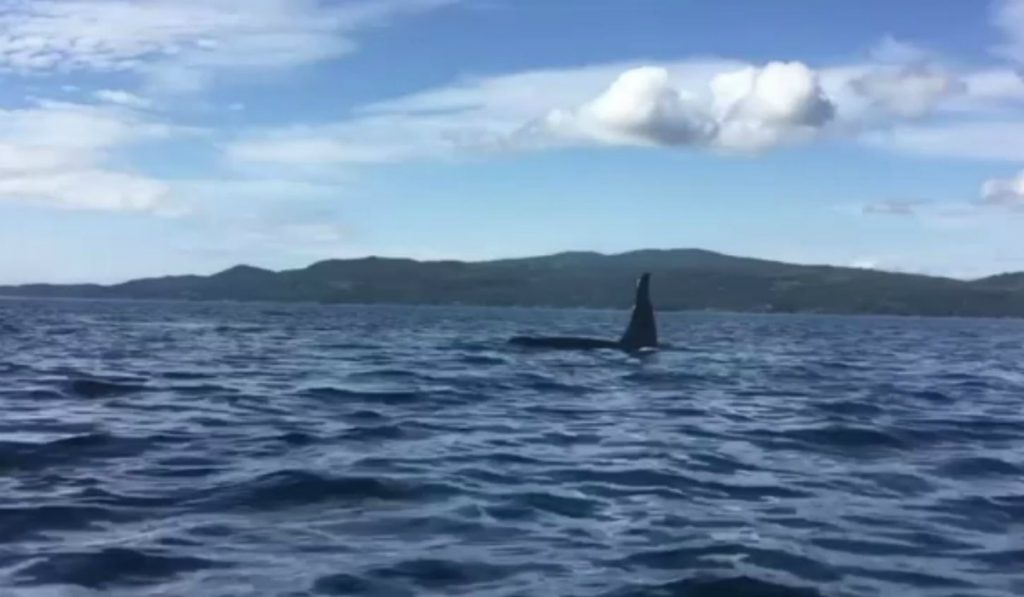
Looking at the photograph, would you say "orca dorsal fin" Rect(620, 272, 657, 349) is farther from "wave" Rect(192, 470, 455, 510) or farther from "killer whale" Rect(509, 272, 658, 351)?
"wave" Rect(192, 470, 455, 510)

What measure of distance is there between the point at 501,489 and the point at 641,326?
33.7 metres

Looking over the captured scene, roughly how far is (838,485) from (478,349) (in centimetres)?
3716

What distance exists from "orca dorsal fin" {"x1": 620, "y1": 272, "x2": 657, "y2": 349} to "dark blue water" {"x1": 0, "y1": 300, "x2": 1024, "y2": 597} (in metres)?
15.2

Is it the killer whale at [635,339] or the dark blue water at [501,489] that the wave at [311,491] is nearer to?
the dark blue water at [501,489]

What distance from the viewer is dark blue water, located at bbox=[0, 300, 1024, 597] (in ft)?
40.4

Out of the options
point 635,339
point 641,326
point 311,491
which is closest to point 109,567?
point 311,491

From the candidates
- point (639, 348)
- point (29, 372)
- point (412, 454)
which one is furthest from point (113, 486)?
point (639, 348)

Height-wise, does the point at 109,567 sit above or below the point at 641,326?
below

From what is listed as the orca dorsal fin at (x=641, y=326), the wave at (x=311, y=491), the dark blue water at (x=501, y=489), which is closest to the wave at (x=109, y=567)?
the dark blue water at (x=501, y=489)

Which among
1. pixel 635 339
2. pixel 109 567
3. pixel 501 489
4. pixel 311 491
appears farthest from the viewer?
pixel 635 339

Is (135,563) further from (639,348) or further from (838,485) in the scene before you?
(639,348)

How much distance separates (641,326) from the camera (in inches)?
1967

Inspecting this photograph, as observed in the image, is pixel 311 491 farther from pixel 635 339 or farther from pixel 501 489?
pixel 635 339

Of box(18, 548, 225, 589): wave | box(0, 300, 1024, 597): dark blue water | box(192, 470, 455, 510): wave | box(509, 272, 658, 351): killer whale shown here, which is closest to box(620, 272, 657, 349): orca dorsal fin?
box(509, 272, 658, 351): killer whale
